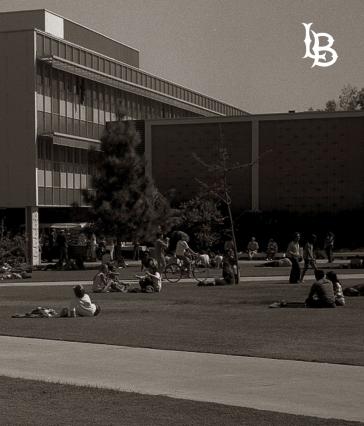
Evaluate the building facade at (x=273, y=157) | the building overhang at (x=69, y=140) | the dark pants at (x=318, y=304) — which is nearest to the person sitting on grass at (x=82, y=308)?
the dark pants at (x=318, y=304)

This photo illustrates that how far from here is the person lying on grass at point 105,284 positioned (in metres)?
30.0

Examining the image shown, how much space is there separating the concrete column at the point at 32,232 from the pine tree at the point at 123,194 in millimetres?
8370

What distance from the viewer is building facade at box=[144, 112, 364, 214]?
63812 millimetres

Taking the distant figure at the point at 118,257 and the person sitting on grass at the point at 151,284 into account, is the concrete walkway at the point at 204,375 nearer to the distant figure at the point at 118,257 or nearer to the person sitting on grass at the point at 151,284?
A: the person sitting on grass at the point at 151,284

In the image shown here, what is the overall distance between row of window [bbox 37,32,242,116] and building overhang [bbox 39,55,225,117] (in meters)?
0.54

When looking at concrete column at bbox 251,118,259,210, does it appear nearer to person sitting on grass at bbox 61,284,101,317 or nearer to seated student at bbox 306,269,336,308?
seated student at bbox 306,269,336,308

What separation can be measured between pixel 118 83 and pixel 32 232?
50.4 ft

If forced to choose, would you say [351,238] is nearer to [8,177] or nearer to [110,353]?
[8,177]

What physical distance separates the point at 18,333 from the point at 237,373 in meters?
6.87

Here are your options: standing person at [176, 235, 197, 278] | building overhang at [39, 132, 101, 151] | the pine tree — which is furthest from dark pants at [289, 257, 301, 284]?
building overhang at [39, 132, 101, 151]

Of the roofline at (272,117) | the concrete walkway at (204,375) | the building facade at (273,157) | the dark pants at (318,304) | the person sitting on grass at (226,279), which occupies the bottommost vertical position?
the person sitting on grass at (226,279)

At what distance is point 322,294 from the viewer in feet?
74.2

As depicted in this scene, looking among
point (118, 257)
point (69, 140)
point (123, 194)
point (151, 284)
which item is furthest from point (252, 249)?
point (151, 284)

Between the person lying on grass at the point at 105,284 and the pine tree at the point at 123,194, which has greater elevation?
the pine tree at the point at 123,194
